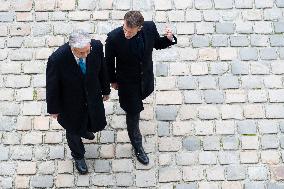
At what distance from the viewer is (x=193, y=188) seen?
7.25m

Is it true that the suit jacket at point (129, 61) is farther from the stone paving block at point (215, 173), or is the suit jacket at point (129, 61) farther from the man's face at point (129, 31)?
the stone paving block at point (215, 173)

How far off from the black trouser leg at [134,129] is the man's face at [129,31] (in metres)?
1.22

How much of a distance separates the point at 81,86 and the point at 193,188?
2.06m

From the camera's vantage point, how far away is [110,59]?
21.4ft

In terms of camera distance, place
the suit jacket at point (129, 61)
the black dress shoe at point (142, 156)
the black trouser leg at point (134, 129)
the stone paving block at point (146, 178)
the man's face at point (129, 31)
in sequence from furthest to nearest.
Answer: the black dress shoe at point (142, 156), the stone paving block at point (146, 178), the black trouser leg at point (134, 129), the suit jacket at point (129, 61), the man's face at point (129, 31)

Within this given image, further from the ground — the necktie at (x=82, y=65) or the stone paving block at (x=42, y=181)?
the necktie at (x=82, y=65)

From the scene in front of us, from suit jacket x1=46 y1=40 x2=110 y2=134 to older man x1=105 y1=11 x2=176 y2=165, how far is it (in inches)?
7.5

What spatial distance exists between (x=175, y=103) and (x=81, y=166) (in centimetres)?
158

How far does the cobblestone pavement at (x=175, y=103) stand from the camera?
735 centimetres

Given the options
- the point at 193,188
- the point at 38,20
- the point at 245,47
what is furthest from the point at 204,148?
the point at 38,20

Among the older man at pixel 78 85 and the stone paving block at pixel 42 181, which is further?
the stone paving block at pixel 42 181

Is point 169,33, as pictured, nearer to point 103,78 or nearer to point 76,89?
point 103,78

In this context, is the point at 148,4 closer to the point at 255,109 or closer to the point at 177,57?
the point at 177,57

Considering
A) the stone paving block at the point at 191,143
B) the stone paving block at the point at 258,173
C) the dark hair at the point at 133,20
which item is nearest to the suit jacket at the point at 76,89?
the dark hair at the point at 133,20
